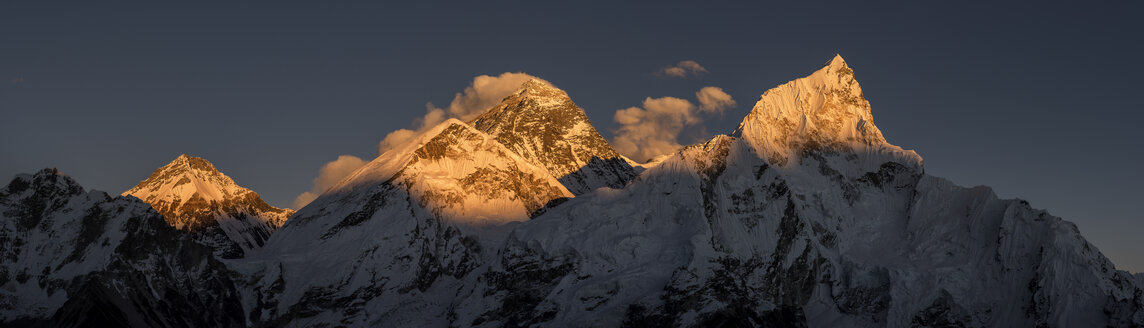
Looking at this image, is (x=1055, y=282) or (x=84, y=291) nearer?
(x=84, y=291)

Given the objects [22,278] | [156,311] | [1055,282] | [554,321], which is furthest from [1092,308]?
[22,278]

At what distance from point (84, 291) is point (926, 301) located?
14421cm

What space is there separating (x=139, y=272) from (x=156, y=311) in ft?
25.4

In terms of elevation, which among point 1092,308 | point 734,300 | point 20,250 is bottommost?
point 1092,308

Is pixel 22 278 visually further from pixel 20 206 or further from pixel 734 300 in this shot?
pixel 734 300

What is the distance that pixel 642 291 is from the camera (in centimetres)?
19412

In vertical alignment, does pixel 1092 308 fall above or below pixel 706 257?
below

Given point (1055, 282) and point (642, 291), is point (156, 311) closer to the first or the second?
point (642, 291)

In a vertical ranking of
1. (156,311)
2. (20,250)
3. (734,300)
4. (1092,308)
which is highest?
(20,250)

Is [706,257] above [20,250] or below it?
below

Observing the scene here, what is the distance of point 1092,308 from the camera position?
18725 centimetres

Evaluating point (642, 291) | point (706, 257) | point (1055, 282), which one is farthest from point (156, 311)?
point (1055, 282)

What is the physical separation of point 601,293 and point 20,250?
100 m

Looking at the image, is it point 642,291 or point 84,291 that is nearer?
point 84,291
